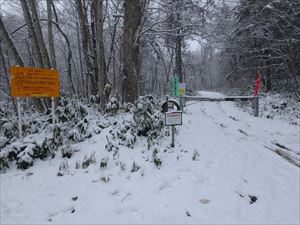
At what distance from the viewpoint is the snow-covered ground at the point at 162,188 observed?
300cm

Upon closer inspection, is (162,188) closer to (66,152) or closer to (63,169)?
(63,169)

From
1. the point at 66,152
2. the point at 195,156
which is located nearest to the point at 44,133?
the point at 66,152

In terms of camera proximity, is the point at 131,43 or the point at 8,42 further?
the point at 131,43

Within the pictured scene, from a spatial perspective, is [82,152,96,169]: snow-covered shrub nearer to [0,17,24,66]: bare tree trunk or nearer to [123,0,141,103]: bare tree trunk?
[123,0,141,103]: bare tree trunk

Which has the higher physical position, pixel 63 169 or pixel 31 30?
pixel 31 30

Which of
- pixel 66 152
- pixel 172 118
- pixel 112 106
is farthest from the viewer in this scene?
pixel 112 106

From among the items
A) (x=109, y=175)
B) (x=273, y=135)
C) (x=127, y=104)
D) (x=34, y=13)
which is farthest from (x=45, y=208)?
(x=273, y=135)

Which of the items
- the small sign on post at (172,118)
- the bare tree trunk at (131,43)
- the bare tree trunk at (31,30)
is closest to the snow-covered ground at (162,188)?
the small sign on post at (172,118)

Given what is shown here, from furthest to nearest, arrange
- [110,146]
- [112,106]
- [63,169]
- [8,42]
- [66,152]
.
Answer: [112,106] → [8,42] → [110,146] → [66,152] → [63,169]

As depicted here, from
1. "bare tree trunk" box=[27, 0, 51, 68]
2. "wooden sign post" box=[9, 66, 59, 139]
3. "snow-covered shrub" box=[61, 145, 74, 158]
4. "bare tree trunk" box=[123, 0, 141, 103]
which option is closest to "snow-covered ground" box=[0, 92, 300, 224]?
"snow-covered shrub" box=[61, 145, 74, 158]

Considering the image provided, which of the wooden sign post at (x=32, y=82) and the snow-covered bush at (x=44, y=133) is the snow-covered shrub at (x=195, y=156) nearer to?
the snow-covered bush at (x=44, y=133)

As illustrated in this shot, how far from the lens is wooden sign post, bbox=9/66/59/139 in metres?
4.72

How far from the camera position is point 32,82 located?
498 centimetres

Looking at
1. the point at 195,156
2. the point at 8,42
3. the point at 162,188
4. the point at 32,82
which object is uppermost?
the point at 8,42
